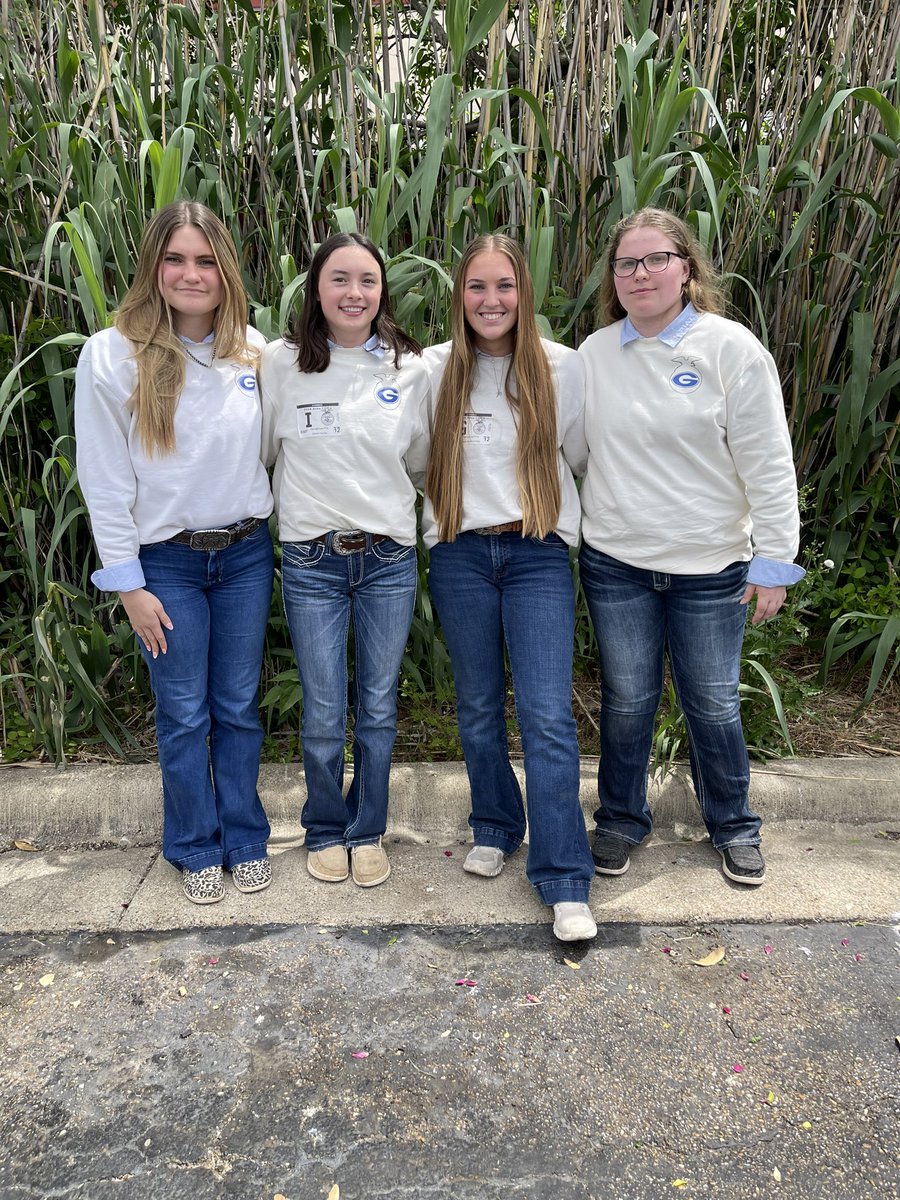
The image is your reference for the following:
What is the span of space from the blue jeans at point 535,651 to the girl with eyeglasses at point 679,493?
0.14m

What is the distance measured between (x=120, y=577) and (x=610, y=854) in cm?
133

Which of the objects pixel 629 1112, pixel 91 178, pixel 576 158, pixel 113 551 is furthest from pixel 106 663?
pixel 576 158

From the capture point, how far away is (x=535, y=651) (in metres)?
2.11

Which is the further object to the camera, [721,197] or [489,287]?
[721,197]

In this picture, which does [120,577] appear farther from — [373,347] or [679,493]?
[679,493]

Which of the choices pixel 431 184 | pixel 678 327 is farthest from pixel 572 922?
pixel 431 184

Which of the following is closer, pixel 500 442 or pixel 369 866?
pixel 500 442

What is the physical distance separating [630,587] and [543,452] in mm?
370

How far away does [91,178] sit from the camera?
2.36 m

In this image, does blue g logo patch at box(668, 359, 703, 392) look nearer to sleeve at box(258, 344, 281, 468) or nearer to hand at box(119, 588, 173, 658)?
sleeve at box(258, 344, 281, 468)

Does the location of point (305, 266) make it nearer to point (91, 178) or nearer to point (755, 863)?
point (91, 178)

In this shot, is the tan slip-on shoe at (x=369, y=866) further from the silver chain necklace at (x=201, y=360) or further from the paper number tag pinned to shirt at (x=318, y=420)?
the silver chain necklace at (x=201, y=360)

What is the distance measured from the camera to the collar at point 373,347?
A: 2117 millimetres

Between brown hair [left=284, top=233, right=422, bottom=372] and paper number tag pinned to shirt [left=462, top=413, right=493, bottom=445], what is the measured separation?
0.69ft
